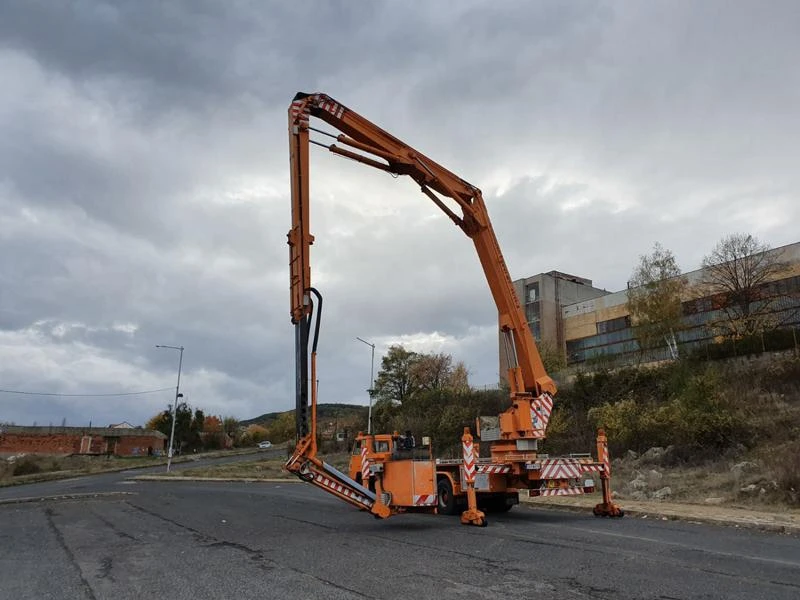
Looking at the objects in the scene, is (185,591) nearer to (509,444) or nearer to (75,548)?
(75,548)

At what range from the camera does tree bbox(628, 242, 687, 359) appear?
47.1 meters

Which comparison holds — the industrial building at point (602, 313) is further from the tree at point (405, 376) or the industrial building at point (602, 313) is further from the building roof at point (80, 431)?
the building roof at point (80, 431)

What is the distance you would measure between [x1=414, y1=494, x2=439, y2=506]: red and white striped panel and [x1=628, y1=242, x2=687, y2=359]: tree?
3775 cm

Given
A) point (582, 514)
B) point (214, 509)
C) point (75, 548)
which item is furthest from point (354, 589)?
point (214, 509)

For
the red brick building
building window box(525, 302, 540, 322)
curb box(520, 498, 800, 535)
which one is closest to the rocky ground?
curb box(520, 498, 800, 535)

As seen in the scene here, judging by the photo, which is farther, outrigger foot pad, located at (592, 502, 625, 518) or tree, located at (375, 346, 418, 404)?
tree, located at (375, 346, 418, 404)

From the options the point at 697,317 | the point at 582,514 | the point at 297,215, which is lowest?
the point at 582,514

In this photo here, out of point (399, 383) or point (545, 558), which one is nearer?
point (545, 558)

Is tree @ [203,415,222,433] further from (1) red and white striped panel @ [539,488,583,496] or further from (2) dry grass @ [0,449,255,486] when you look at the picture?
(1) red and white striped panel @ [539,488,583,496]

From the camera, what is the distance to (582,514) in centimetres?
1555

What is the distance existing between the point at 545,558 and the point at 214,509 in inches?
476

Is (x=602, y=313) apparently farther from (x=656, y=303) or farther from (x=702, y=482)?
(x=702, y=482)

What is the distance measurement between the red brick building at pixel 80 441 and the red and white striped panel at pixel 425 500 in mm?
79860

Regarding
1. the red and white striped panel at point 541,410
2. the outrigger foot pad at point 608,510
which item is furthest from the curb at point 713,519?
the red and white striped panel at point 541,410
